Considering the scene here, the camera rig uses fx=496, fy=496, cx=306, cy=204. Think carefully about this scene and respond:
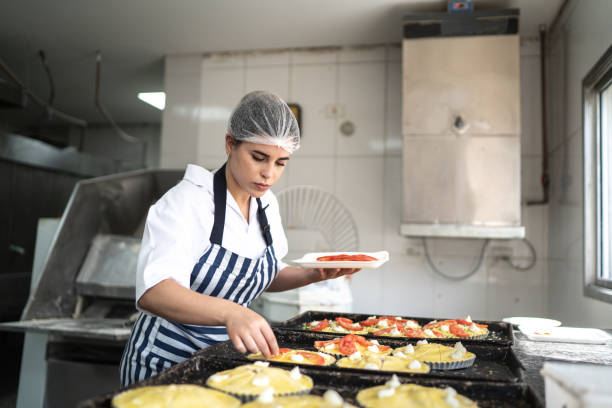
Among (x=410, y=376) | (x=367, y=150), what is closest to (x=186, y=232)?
(x=410, y=376)

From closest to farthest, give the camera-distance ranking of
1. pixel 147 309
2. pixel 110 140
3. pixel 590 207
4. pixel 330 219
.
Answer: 1. pixel 147 309
2. pixel 590 207
3. pixel 330 219
4. pixel 110 140

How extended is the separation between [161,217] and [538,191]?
320 cm

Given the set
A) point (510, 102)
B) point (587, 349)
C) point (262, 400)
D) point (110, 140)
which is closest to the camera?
point (262, 400)

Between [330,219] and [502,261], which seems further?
[330,219]

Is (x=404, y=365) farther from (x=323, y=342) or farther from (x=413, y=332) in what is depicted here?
(x=413, y=332)

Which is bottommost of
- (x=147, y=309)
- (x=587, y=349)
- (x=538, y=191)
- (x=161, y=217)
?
(x=587, y=349)

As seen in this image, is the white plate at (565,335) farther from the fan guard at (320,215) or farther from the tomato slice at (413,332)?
the fan guard at (320,215)

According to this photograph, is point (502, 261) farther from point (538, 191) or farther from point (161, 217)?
point (161, 217)

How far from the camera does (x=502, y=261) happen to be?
12.6 feet

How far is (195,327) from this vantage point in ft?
5.50

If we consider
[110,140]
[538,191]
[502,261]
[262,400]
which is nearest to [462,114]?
[538,191]

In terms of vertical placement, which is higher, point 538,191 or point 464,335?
point 538,191

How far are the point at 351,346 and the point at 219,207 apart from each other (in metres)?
0.62

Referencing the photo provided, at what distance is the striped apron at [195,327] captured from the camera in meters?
1.64
